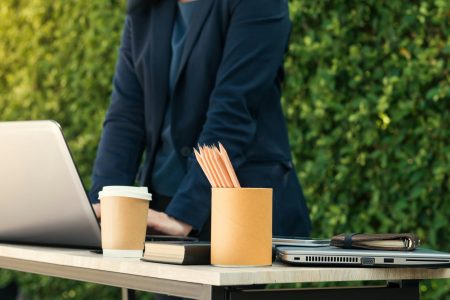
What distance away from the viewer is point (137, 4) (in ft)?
8.88

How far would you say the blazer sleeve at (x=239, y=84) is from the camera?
94.8 inches

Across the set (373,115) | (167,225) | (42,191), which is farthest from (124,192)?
(373,115)

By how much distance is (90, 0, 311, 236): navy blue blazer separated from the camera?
8.11ft

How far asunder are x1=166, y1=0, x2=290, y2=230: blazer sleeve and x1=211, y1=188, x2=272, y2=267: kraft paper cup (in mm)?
622

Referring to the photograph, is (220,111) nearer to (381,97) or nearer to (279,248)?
(279,248)

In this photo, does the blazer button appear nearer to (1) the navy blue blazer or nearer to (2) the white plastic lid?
(1) the navy blue blazer

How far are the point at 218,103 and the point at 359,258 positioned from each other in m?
0.82

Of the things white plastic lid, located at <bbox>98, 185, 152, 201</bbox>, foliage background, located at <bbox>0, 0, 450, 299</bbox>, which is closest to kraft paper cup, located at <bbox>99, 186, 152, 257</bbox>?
white plastic lid, located at <bbox>98, 185, 152, 201</bbox>

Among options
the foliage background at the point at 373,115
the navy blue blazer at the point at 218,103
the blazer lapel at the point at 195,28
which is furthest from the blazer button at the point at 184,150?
the foliage background at the point at 373,115

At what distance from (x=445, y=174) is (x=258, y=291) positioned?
75.3 inches

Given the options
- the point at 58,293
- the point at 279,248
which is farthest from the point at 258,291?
the point at 58,293

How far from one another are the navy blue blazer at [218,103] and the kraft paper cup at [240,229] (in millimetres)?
621

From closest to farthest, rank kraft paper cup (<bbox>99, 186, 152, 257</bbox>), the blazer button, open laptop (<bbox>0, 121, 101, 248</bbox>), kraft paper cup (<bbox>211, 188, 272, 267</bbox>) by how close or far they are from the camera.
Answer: kraft paper cup (<bbox>211, 188, 272, 267</bbox>)
kraft paper cup (<bbox>99, 186, 152, 257</bbox>)
open laptop (<bbox>0, 121, 101, 248</bbox>)
the blazer button

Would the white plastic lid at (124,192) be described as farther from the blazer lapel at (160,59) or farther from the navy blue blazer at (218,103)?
the blazer lapel at (160,59)
